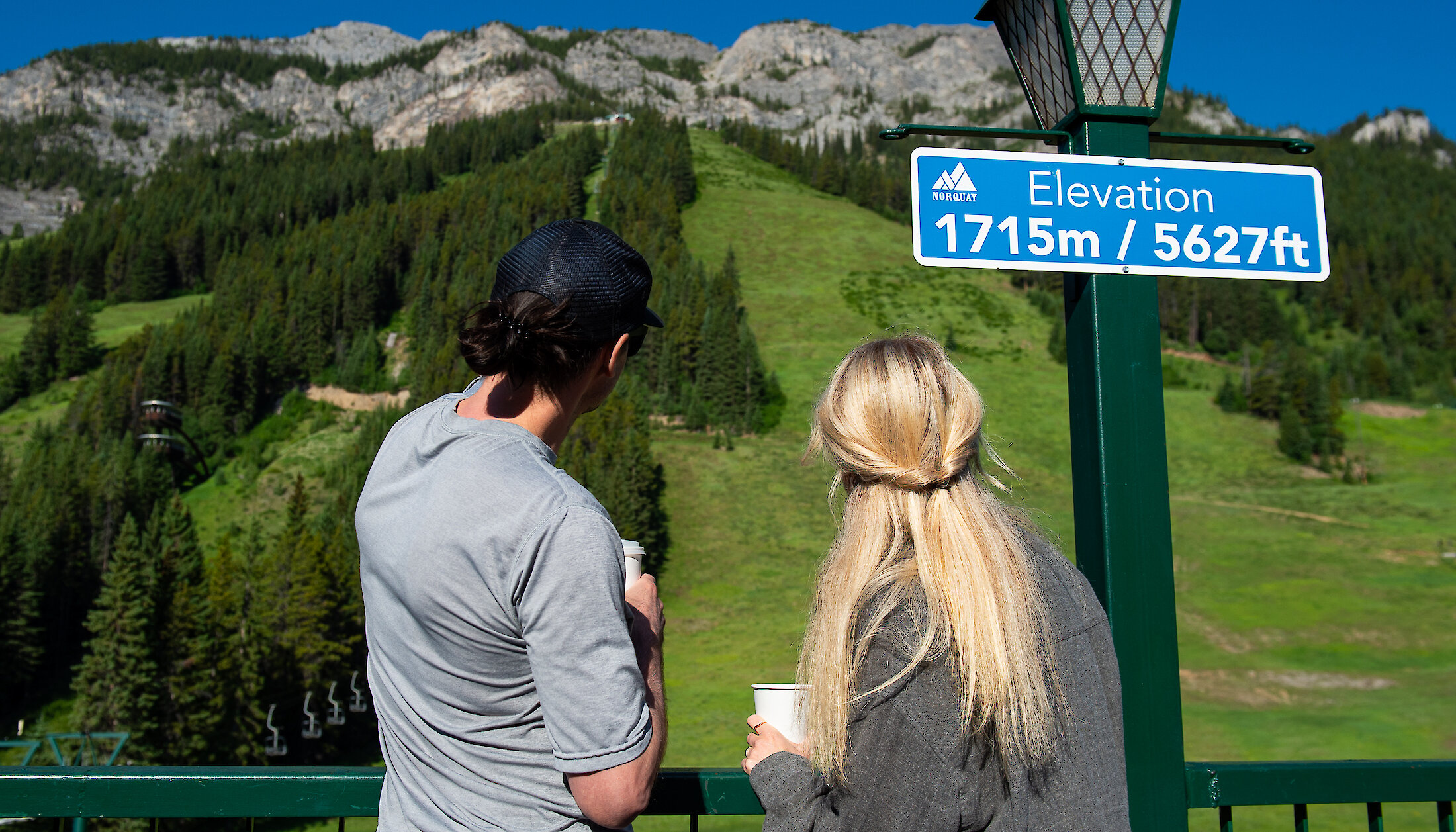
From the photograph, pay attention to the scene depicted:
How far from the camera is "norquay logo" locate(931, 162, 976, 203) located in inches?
101

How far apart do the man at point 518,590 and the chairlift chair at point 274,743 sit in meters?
36.1

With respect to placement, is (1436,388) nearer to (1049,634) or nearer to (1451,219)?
(1451,219)

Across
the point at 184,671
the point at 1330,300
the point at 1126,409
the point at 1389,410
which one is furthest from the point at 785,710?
the point at 1330,300

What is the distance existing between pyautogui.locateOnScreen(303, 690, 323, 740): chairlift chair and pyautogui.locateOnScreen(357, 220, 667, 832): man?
115 feet

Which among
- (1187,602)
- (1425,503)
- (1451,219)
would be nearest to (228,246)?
(1187,602)

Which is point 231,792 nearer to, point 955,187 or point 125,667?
point 955,187

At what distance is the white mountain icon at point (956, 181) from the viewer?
2.56 m

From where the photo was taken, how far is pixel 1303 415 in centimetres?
6631

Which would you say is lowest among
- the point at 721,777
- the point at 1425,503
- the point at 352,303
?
the point at 1425,503

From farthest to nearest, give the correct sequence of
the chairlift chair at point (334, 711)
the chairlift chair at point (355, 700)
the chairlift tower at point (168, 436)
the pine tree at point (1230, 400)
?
the pine tree at point (1230, 400) < the chairlift tower at point (168, 436) < the chairlift chair at point (355, 700) < the chairlift chair at point (334, 711)

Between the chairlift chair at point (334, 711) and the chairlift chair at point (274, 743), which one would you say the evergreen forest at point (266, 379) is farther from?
the chairlift chair at point (334, 711)

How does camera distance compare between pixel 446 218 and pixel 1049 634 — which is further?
pixel 446 218

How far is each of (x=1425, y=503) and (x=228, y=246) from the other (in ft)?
343

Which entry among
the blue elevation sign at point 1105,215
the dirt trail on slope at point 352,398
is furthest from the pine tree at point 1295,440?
the blue elevation sign at point 1105,215
